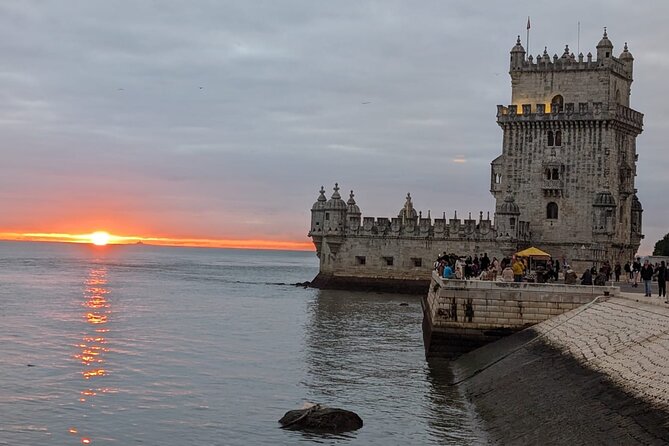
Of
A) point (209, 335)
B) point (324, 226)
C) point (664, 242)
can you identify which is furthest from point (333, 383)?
point (664, 242)

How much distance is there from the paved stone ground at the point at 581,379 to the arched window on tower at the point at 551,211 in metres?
33.8

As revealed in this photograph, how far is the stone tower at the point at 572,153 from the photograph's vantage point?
65.0 metres

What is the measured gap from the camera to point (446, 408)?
89.1 ft

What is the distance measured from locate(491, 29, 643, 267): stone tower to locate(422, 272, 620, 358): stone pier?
2946 centimetres

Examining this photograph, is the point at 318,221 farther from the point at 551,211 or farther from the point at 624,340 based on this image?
the point at 624,340

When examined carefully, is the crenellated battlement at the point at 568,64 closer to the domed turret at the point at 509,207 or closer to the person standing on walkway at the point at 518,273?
the domed turret at the point at 509,207

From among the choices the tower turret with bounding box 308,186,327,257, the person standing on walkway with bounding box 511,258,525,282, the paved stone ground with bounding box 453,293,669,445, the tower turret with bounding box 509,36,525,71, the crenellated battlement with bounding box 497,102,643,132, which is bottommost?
the paved stone ground with bounding box 453,293,669,445

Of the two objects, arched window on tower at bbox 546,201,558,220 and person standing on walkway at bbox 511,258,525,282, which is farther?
arched window on tower at bbox 546,201,558,220

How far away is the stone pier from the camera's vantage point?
35094 mm

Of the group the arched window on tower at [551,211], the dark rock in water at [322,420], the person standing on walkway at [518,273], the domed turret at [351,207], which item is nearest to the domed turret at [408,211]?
A: the domed turret at [351,207]

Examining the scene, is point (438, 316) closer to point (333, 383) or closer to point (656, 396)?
point (333, 383)

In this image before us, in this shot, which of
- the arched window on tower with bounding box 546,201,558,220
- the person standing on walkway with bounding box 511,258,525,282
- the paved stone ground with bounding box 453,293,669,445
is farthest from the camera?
the arched window on tower with bounding box 546,201,558,220

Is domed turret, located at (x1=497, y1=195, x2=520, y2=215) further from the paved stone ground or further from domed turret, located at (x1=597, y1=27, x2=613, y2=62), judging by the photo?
the paved stone ground

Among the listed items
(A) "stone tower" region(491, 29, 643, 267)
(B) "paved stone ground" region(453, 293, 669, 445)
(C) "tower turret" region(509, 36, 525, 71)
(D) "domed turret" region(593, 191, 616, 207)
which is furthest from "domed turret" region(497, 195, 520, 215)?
(B) "paved stone ground" region(453, 293, 669, 445)
